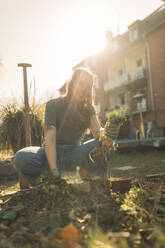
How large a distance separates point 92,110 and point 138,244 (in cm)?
134

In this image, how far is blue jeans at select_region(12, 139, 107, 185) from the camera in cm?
157

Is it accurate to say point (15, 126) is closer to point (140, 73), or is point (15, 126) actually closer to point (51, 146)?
point (51, 146)

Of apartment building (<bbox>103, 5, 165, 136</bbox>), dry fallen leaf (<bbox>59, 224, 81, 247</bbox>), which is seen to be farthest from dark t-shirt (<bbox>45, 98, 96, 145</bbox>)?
apartment building (<bbox>103, 5, 165, 136</bbox>)

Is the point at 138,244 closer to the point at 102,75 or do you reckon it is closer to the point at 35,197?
the point at 35,197

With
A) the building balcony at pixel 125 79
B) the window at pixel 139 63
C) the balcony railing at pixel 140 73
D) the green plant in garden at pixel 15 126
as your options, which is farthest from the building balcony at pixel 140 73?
the green plant in garden at pixel 15 126

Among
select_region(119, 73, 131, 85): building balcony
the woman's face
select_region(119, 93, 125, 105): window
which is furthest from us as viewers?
select_region(119, 93, 125, 105): window

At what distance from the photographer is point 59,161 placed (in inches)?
68.4

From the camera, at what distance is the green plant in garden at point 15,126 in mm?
2619

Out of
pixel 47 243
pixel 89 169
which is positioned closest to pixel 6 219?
pixel 47 243

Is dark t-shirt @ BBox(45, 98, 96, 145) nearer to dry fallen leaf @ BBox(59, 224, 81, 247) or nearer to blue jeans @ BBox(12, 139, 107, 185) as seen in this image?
blue jeans @ BBox(12, 139, 107, 185)

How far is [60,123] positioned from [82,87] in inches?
14.7

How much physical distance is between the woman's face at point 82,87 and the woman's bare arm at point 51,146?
378 millimetres

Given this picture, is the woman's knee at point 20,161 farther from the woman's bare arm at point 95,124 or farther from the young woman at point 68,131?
the woman's bare arm at point 95,124

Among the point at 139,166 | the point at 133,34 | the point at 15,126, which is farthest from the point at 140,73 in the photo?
the point at 15,126
